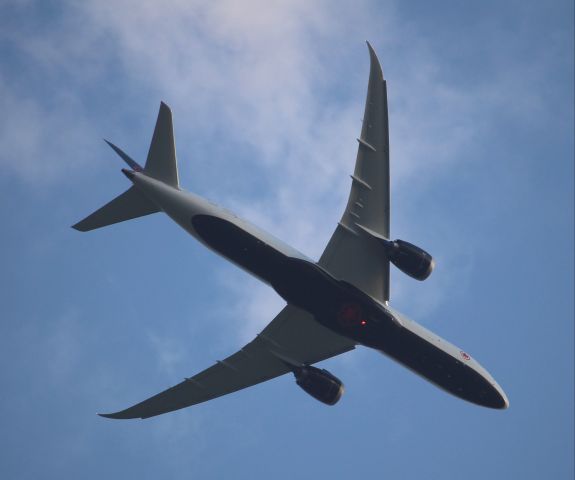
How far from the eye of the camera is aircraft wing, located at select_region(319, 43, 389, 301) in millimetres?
36594

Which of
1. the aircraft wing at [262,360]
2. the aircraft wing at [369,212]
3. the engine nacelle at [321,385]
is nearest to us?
Answer: the aircraft wing at [369,212]

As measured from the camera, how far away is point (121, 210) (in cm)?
4075

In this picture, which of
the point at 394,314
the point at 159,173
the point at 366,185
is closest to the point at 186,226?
the point at 159,173

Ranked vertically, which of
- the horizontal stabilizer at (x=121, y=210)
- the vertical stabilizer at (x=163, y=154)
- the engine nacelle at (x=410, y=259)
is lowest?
the horizontal stabilizer at (x=121, y=210)

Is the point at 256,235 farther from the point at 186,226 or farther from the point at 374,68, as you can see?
the point at 374,68

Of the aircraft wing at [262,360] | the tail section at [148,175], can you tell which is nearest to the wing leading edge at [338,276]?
the aircraft wing at [262,360]

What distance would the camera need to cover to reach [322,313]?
41469 millimetres

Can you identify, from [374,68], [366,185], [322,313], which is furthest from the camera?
[322,313]

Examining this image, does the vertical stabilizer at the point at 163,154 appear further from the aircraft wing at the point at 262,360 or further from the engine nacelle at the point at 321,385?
the engine nacelle at the point at 321,385

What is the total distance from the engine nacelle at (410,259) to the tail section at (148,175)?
1066 cm

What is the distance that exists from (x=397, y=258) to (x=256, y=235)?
6686mm

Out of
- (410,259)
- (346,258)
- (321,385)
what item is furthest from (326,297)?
(321,385)

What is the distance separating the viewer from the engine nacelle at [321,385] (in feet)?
147

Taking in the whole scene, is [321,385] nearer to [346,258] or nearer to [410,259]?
[346,258]
